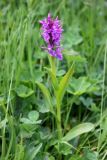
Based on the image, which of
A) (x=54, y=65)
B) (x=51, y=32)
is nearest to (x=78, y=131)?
(x=54, y=65)

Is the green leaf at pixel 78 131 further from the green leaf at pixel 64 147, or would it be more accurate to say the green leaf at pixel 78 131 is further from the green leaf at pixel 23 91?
the green leaf at pixel 23 91

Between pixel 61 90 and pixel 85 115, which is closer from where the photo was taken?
pixel 61 90

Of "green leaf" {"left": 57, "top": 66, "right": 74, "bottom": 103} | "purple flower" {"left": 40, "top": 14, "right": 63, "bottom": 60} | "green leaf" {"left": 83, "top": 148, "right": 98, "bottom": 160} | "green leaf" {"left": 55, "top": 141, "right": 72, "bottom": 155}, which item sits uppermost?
"purple flower" {"left": 40, "top": 14, "right": 63, "bottom": 60}

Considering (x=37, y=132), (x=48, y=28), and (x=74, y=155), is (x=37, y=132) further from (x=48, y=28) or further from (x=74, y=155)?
(x=48, y=28)

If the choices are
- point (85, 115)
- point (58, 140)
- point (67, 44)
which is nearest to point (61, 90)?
point (58, 140)

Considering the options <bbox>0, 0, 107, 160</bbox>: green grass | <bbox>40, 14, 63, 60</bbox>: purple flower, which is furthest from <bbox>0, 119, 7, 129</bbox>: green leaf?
<bbox>40, 14, 63, 60</bbox>: purple flower

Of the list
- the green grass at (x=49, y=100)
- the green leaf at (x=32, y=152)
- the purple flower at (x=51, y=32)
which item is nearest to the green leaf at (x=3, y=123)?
the green grass at (x=49, y=100)

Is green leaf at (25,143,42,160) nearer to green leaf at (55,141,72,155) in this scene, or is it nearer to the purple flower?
green leaf at (55,141,72,155)

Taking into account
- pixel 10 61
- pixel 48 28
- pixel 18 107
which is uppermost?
pixel 48 28
